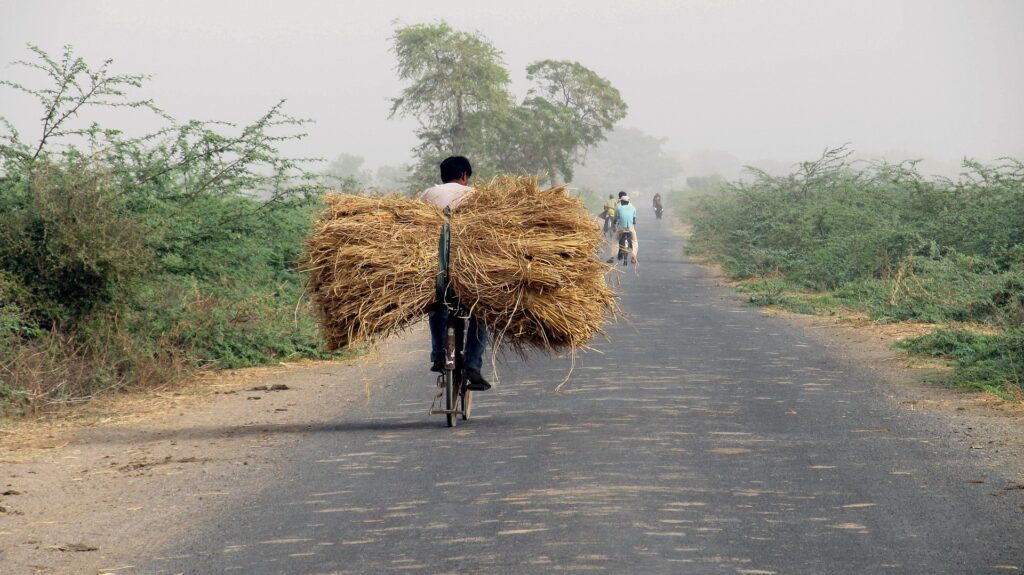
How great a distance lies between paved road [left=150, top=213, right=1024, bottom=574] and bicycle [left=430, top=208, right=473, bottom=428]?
0.19 m

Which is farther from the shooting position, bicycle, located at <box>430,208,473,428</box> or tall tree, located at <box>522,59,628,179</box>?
tall tree, located at <box>522,59,628,179</box>

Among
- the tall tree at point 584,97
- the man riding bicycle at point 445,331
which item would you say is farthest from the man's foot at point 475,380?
the tall tree at point 584,97

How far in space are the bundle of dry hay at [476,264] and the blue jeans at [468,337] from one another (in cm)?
13

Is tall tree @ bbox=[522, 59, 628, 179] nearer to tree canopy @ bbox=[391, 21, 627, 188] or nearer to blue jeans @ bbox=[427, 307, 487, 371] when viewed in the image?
tree canopy @ bbox=[391, 21, 627, 188]

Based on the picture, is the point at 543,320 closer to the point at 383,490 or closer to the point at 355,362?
the point at 383,490

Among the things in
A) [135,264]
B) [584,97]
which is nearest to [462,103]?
[584,97]

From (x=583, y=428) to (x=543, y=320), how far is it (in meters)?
0.88

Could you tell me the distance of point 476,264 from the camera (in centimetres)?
912

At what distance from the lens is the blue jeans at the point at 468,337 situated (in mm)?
9539

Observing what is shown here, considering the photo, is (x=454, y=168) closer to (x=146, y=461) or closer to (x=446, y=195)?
(x=446, y=195)

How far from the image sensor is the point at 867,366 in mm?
13008

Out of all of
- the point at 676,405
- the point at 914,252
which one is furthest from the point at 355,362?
the point at 914,252

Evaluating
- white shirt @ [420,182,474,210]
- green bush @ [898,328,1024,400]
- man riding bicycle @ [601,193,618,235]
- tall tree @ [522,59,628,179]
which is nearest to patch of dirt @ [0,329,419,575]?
white shirt @ [420,182,474,210]

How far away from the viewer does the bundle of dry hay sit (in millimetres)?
9164
